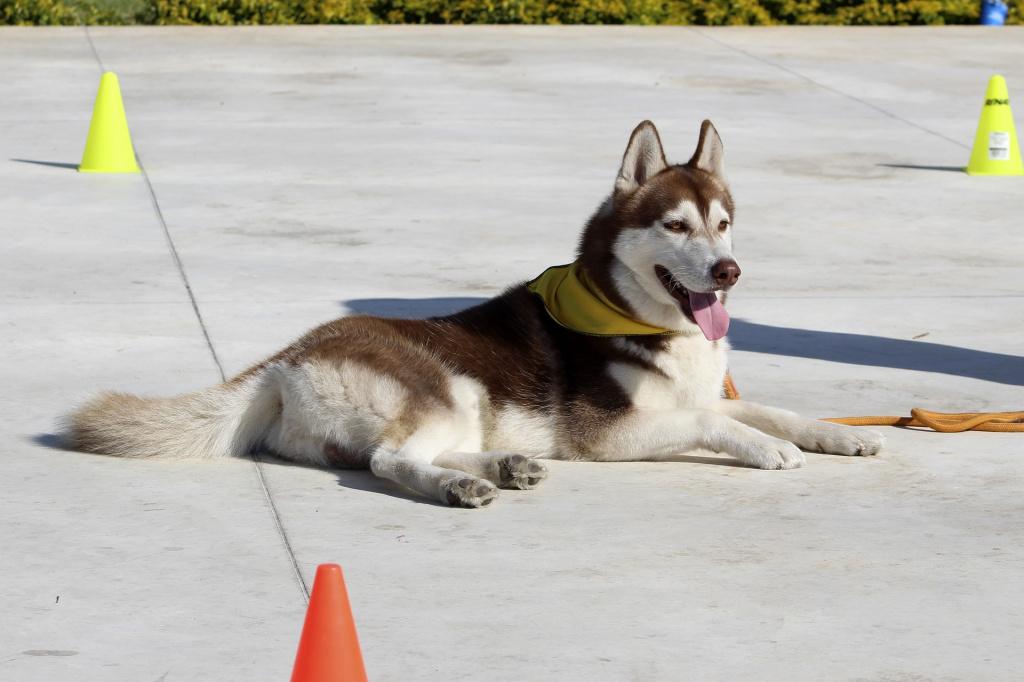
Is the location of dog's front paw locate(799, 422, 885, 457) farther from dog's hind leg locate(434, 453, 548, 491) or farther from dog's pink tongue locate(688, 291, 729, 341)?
dog's hind leg locate(434, 453, 548, 491)

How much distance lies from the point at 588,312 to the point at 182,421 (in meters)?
1.36

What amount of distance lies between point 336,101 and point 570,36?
475cm

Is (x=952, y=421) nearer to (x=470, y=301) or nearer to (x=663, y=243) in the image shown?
(x=663, y=243)

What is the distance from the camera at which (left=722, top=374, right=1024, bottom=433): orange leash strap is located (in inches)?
234

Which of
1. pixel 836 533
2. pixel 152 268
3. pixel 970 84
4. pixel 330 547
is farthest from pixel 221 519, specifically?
pixel 970 84

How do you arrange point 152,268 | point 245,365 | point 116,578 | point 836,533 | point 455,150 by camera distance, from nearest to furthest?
point 116,578
point 836,533
point 245,365
point 152,268
point 455,150

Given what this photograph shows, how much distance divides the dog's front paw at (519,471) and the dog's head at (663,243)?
2.30 feet

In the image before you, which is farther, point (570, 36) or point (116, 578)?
point (570, 36)

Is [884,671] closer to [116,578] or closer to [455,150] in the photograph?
[116,578]

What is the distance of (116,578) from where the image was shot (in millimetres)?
4402

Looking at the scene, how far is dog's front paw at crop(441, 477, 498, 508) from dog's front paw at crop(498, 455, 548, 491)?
158mm

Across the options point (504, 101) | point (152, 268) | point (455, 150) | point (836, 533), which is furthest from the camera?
point (504, 101)

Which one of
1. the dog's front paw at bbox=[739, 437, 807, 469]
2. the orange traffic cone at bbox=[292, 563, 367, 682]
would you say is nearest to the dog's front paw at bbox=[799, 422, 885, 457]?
the dog's front paw at bbox=[739, 437, 807, 469]

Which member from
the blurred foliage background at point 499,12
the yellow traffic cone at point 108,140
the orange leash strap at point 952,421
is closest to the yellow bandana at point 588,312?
the orange leash strap at point 952,421
